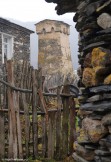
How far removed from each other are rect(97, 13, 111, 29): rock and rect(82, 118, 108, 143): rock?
2.92 ft

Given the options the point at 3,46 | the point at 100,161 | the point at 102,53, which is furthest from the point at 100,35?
the point at 3,46

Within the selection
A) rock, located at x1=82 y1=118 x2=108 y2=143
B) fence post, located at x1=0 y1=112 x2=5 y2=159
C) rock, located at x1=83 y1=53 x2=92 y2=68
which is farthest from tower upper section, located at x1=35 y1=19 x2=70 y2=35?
rock, located at x1=82 y1=118 x2=108 y2=143

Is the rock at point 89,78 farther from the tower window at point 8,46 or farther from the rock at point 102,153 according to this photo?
the tower window at point 8,46

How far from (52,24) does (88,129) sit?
102 ft

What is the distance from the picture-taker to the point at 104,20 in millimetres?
3449

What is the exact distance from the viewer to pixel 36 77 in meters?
6.22

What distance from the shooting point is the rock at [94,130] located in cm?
340

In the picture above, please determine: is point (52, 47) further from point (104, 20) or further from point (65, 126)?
point (104, 20)

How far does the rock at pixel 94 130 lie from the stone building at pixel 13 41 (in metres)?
14.4

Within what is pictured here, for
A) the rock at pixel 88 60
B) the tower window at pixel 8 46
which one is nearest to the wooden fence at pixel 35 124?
the rock at pixel 88 60

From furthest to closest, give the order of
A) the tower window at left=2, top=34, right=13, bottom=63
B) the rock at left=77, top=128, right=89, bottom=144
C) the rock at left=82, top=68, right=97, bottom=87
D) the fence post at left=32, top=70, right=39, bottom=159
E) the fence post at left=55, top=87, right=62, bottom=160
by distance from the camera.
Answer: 1. the tower window at left=2, top=34, right=13, bottom=63
2. the fence post at left=55, top=87, right=62, bottom=160
3. the fence post at left=32, top=70, right=39, bottom=159
4. the rock at left=77, top=128, right=89, bottom=144
5. the rock at left=82, top=68, right=97, bottom=87

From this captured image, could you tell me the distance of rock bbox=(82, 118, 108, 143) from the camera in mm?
3404

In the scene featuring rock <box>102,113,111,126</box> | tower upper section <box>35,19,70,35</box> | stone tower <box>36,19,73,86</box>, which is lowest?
rock <box>102,113,111,126</box>

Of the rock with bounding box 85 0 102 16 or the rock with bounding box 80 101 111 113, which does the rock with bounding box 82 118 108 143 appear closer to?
the rock with bounding box 80 101 111 113
